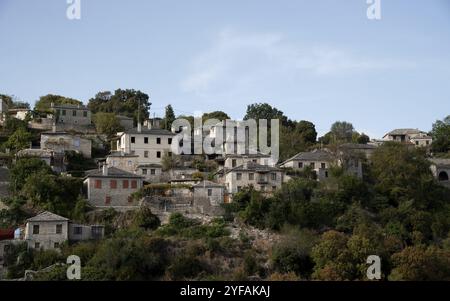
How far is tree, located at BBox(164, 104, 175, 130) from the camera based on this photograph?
91.5 metres

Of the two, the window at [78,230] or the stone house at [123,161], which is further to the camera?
the stone house at [123,161]

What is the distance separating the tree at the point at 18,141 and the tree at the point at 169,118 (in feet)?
55.0

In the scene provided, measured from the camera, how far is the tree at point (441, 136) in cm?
9550

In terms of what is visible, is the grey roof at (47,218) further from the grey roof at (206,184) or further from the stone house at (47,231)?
the grey roof at (206,184)

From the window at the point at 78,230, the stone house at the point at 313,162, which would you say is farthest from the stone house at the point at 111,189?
the stone house at the point at 313,162

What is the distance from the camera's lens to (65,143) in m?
77.6

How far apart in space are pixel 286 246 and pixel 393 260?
→ 282 inches

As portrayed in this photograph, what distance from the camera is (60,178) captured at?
6731cm

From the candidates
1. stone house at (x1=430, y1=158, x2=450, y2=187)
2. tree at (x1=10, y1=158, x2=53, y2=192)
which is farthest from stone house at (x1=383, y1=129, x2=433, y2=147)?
tree at (x1=10, y1=158, x2=53, y2=192)

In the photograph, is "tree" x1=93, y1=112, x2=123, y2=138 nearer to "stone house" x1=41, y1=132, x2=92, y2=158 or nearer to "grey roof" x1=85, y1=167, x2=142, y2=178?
"stone house" x1=41, y1=132, x2=92, y2=158

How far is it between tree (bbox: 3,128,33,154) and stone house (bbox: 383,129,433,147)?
1675 inches
